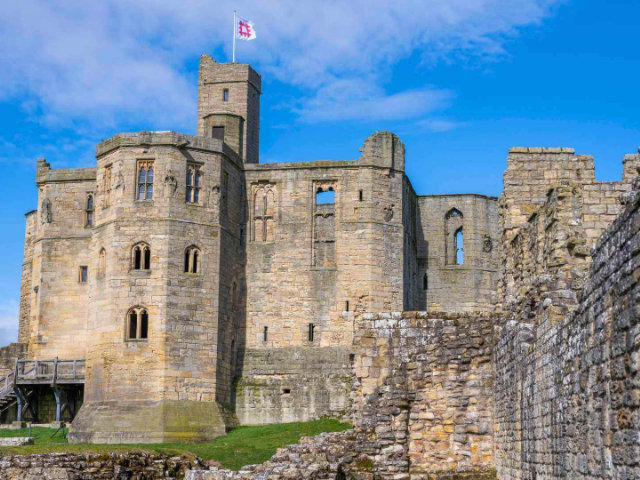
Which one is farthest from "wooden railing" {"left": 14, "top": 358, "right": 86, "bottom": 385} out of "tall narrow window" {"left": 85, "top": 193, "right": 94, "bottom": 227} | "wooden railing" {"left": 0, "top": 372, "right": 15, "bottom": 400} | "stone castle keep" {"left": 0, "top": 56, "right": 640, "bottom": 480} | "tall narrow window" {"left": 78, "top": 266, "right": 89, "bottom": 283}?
"tall narrow window" {"left": 85, "top": 193, "right": 94, "bottom": 227}

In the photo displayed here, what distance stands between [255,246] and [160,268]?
19.0 ft

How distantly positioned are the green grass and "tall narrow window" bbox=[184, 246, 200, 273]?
6360 millimetres

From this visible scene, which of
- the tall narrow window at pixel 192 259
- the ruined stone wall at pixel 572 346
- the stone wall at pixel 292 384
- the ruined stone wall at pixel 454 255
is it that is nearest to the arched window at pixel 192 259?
the tall narrow window at pixel 192 259

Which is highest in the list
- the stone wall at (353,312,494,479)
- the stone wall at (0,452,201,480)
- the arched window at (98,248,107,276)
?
the arched window at (98,248,107,276)

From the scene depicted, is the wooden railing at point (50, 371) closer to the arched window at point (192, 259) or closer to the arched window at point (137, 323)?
the arched window at point (137, 323)

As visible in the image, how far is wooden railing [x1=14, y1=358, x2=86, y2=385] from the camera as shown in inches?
1608

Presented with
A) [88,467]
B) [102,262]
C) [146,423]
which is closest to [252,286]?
[102,262]

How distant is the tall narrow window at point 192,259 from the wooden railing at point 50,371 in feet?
22.3

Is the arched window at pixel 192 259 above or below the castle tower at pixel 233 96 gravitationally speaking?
below

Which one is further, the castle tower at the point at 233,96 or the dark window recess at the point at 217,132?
the castle tower at the point at 233,96

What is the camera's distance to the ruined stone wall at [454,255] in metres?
48.1

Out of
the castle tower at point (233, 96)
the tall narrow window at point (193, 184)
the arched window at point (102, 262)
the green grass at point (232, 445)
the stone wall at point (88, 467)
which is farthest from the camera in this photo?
the castle tower at point (233, 96)

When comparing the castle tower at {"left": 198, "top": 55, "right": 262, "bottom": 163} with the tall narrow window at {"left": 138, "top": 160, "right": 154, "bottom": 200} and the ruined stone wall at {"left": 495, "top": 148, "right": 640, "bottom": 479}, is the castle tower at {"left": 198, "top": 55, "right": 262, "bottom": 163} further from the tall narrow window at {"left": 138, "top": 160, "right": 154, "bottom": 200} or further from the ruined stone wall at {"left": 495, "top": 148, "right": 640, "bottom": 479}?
the ruined stone wall at {"left": 495, "top": 148, "right": 640, "bottom": 479}

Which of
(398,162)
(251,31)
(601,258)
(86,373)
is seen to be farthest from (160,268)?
(601,258)
